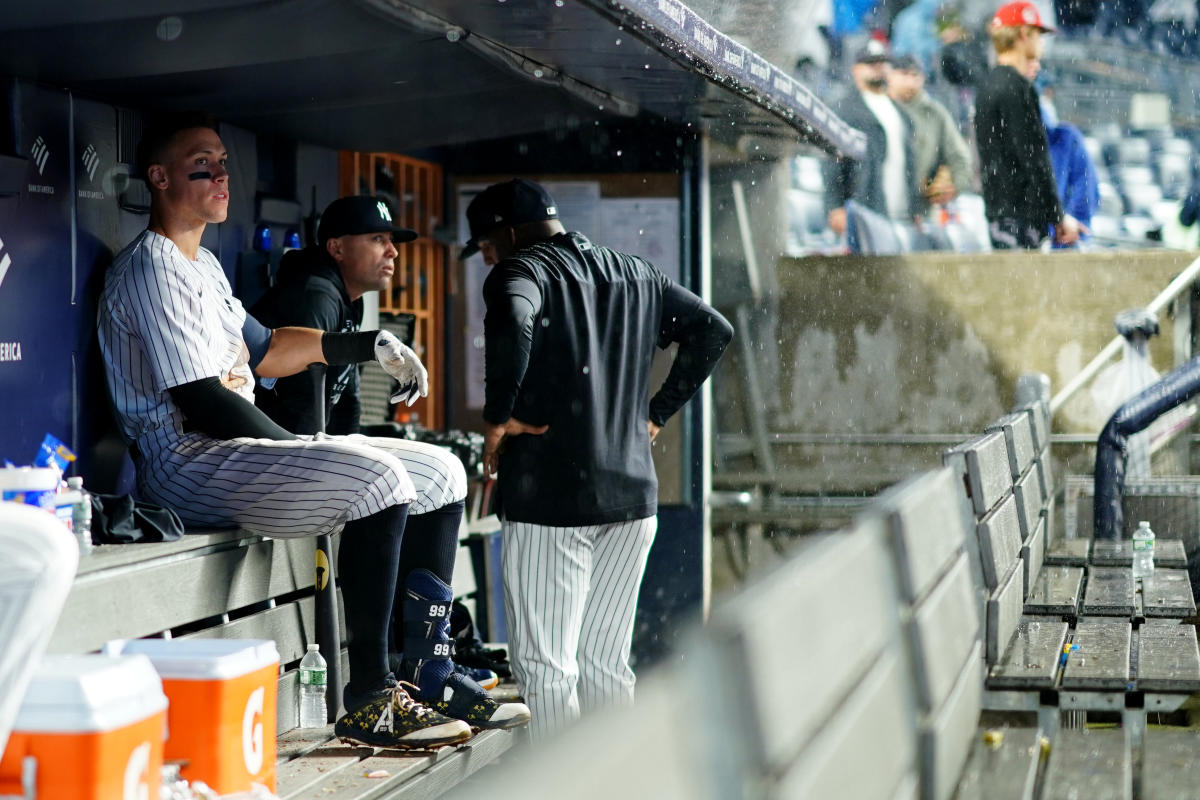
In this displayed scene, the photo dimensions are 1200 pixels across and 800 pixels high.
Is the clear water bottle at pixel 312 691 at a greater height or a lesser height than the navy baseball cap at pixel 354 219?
lesser

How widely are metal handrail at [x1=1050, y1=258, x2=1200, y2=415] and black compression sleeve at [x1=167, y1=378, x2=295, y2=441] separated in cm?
623

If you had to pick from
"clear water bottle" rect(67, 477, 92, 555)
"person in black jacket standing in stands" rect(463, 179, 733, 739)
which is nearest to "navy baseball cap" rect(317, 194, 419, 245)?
"person in black jacket standing in stands" rect(463, 179, 733, 739)

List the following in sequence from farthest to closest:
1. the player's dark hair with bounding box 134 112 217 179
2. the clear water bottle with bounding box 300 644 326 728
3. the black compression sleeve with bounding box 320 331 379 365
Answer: the black compression sleeve with bounding box 320 331 379 365
the player's dark hair with bounding box 134 112 217 179
the clear water bottle with bounding box 300 644 326 728

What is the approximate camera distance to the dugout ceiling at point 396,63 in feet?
14.2

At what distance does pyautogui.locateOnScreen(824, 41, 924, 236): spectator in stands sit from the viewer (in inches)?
424

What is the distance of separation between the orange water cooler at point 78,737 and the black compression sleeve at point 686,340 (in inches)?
107

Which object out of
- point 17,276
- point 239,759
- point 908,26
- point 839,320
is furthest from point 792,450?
point 908,26

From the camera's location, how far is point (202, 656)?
3129 mm

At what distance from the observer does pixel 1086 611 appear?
4.40 meters

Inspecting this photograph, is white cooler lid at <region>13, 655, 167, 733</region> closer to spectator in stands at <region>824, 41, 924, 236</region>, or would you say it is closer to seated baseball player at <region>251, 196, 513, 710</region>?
seated baseball player at <region>251, 196, 513, 710</region>

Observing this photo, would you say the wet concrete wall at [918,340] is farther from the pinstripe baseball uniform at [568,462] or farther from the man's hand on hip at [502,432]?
the man's hand on hip at [502,432]

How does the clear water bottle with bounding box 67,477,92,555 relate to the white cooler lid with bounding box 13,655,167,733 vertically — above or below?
above

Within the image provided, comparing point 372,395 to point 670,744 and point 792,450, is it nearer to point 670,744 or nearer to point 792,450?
point 792,450

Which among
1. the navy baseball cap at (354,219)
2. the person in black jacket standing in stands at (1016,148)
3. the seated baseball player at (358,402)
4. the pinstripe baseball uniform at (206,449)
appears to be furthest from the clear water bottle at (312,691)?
the person in black jacket standing in stands at (1016,148)
